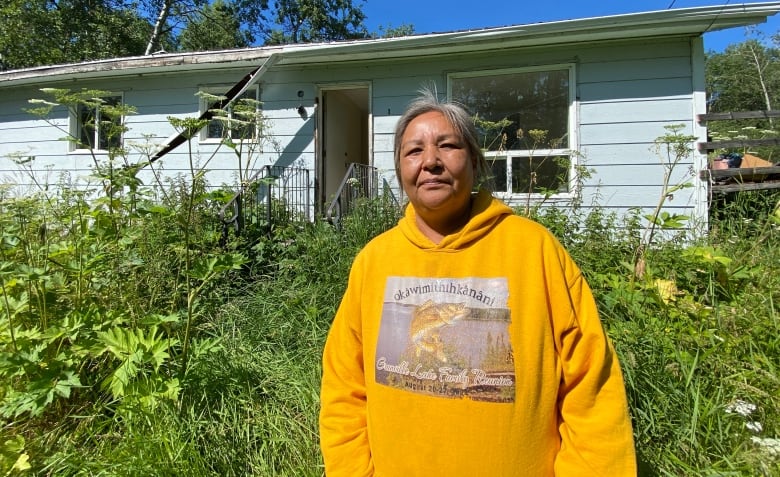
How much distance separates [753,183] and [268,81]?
7393mm


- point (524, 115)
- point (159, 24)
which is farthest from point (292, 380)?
point (159, 24)

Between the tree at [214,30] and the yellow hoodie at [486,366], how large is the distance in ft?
83.8

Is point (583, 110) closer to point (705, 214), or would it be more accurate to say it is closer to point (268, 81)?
point (705, 214)

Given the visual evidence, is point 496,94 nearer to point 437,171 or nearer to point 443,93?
point 443,93

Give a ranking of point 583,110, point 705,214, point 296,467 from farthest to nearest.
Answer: point 583,110, point 705,214, point 296,467

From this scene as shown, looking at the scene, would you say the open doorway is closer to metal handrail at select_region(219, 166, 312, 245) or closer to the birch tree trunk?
metal handrail at select_region(219, 166, 312, 245)

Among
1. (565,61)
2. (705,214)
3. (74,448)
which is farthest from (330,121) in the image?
(74,448)

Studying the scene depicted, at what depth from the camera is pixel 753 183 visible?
5.59m

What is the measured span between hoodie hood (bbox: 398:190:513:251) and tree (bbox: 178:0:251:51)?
83.4 feet

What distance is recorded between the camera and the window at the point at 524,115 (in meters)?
5.98

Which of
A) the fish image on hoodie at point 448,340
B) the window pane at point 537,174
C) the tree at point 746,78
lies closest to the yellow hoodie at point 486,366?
the fish image on hoodie at point 448,340

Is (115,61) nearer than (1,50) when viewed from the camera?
Yes

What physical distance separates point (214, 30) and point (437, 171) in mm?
27343

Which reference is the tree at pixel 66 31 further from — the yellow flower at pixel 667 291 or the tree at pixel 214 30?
the yellow flower at pixel 667 291
